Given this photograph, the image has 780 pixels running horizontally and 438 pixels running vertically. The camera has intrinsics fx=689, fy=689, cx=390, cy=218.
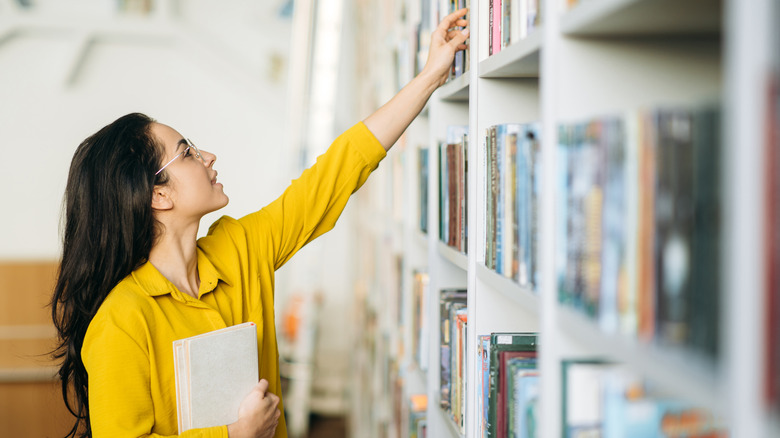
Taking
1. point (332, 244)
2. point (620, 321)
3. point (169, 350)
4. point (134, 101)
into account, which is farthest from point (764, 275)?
point (134, 101)

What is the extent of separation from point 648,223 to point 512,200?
42 centimetres

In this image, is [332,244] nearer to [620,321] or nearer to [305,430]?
[305,430]

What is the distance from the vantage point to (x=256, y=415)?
1312mm

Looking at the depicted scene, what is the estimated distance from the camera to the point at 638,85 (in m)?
0.76

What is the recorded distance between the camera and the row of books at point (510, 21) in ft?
3.07

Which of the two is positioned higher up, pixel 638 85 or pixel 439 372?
pixel 638 85

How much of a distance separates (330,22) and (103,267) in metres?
1.69

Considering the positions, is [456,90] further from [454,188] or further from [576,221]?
[576,221]

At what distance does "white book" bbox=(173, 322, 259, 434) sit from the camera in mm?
1189

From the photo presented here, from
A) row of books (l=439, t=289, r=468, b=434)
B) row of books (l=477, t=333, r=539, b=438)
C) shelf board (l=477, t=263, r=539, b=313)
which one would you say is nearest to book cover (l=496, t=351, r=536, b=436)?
row of books (l=477, t=333, r=539, b=438)

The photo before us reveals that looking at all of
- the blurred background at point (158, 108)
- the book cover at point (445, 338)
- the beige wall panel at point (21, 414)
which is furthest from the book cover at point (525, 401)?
the beige wall panel at point (21, 414)

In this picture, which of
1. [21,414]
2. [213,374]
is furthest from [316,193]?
[21,414]

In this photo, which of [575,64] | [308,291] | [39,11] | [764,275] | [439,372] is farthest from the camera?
[39,11]

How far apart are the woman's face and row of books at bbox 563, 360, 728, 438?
0.91 metres
